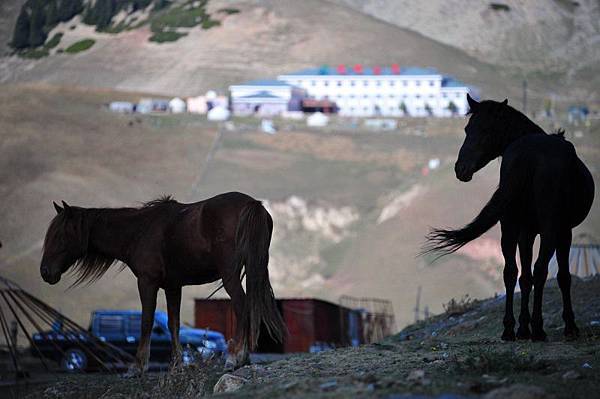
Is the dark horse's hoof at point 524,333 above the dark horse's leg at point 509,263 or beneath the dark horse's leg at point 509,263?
beneath

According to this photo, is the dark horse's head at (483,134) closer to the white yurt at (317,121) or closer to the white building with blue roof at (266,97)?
the white yurt at (317,121)

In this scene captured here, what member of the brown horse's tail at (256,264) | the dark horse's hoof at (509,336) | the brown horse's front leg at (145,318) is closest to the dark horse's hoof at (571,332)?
the dark horse's hoof at (509,336)

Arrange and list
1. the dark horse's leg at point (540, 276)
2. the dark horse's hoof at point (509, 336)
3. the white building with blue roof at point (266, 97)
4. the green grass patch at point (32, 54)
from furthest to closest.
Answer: the green grass patch at point (32, 54), the white building with blue roof at point (266, 97), the dark horse's hoof at point (509, 336), the dark horse's leg at point (540, 276)

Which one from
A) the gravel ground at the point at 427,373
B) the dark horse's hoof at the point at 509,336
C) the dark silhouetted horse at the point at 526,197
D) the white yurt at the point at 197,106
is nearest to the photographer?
the gravel ground at the point at 427,373

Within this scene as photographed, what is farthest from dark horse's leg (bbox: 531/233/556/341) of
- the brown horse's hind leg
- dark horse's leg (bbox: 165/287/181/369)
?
dark horse's leg (bbox: 165/287/181/369)

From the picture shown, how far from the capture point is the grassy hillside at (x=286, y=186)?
68.1m

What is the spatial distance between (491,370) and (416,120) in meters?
146

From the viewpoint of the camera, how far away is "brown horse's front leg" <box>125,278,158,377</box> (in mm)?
14445

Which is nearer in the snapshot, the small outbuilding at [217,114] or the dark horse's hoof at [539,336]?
the dark horse's hoof at [539,336]

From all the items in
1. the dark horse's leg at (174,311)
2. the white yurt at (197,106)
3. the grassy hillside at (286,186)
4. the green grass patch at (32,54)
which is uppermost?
the green grass patch at (32,54)

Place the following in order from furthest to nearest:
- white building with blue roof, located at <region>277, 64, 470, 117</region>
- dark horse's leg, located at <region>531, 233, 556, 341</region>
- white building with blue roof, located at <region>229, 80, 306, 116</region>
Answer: white building with blue roof, located at <region>277, 64, 470, 117</region> → white building with blue roof, located at <region>229, 80, 306, 116</region> → dark horse's leg, located at <region>531, 233, 556, 341</region>

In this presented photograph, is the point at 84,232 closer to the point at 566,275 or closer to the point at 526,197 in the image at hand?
the point at 526,197

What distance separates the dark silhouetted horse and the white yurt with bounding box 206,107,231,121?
5190 inches

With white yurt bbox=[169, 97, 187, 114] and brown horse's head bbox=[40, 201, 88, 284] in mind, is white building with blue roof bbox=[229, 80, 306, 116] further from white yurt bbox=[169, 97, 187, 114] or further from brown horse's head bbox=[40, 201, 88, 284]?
brown horse's head bbox=[40, 201, 88, 284]
